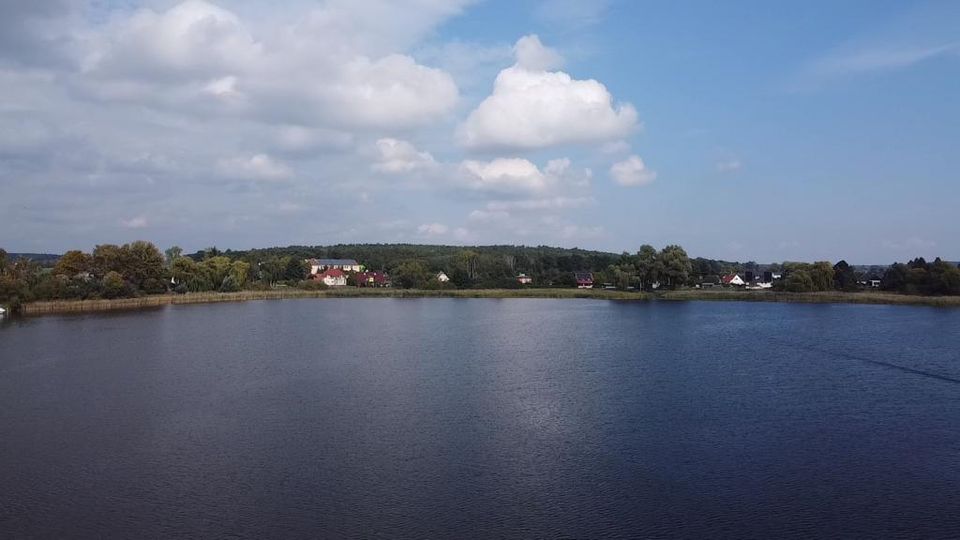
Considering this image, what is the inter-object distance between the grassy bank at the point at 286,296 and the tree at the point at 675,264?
3.28 meters

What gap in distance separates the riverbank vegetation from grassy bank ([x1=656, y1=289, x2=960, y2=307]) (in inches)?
4.5

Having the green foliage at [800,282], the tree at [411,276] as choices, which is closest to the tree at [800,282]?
the green foliage at [800,282]

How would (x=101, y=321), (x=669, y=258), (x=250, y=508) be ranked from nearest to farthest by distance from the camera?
(x=250, y=508) → (x=101, y=321) → (x=669, y=258)

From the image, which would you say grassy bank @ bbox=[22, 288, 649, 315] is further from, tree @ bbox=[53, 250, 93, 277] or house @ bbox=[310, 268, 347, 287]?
house @ bbox=[310, 268, 347, 287]

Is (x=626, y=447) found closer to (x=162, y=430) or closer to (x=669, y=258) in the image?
(x=162, y=430)

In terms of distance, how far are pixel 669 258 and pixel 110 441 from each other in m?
55.6

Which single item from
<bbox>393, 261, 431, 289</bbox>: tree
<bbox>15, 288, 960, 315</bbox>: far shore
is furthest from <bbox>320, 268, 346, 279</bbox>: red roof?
<bbox>15, 288, 960, 315</bbox>: far shore

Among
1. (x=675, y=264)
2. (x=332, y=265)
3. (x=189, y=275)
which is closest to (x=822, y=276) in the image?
(x=675, y=264)

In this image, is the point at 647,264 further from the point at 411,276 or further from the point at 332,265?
the point at 332,265

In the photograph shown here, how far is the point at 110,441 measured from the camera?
46.5ft

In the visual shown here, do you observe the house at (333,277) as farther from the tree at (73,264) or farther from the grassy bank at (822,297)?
the grassy bank at (822,297)

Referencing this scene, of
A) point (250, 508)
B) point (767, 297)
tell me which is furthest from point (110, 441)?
point (767, 297)

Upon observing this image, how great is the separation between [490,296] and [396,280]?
13134 millimetres

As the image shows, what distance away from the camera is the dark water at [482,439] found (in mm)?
10117
